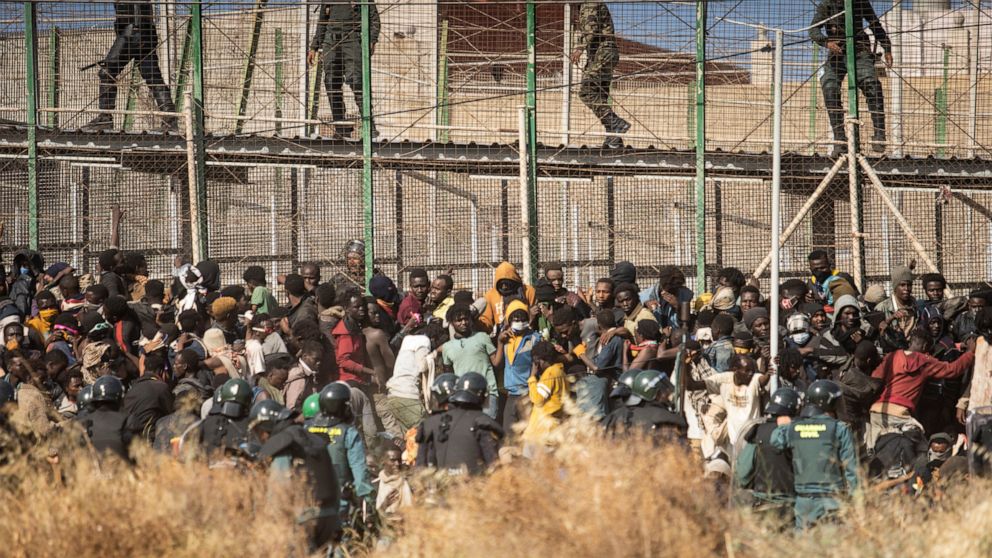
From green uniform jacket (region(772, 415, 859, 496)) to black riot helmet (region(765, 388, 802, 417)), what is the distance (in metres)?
0.27

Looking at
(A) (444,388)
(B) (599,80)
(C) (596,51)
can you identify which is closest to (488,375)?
(A) (444,388)

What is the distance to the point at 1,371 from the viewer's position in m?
14.0

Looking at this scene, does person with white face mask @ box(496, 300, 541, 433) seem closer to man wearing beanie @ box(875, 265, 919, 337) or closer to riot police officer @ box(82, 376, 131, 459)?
riot police officer @ box(82, 376, 131, 459)

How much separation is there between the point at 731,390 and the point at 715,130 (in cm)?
713

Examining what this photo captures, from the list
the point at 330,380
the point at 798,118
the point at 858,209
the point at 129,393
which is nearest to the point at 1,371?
the point at 129,393

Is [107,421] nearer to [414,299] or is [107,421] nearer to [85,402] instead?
[85,402]

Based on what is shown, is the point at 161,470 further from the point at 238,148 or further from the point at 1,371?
the point at 238,148

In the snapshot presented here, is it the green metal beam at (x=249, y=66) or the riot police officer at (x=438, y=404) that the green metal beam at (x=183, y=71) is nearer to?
the green metal beam at (x=249, y=66)

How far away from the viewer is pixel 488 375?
13.6 meters

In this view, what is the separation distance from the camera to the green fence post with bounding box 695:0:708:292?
17.7 meters

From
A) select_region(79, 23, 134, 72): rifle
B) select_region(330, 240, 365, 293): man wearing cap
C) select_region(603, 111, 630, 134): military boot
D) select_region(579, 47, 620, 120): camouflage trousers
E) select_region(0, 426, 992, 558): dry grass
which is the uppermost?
select_region(79, 23, 134, 72): rifle

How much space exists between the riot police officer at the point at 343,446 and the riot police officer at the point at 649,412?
5.94 ft

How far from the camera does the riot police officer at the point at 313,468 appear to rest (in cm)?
1029

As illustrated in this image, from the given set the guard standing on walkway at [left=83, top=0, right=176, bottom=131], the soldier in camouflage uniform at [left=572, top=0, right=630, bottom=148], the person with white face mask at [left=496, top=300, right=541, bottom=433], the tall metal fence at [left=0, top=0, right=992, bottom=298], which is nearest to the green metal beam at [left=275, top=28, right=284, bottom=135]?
the tall metal fence at [left=0, top=0, right=992, bottom=298]
